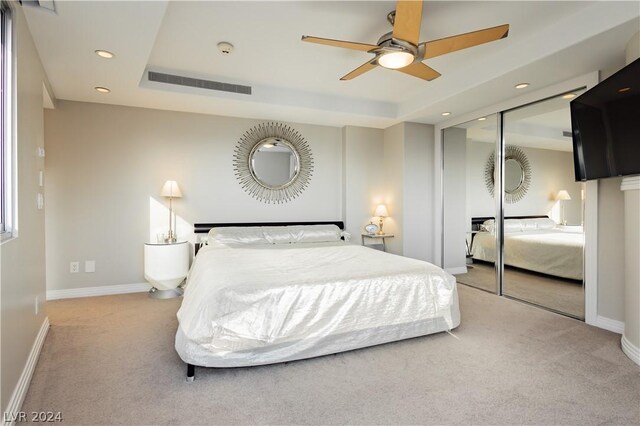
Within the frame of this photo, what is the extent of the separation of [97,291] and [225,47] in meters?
3.30

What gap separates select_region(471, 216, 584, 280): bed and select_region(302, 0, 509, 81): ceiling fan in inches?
89.4

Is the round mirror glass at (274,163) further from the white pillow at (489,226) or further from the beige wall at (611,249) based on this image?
the beige wall at (611,249)

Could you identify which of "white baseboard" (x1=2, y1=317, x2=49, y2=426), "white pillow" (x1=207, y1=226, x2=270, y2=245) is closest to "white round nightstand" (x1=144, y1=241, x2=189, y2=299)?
"white pillow" (x1=207, y1=226, x2=270, y2=245)

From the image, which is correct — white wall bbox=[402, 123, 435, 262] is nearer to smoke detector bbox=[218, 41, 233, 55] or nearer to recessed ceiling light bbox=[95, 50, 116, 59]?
smoke detector bbox=[218, 41, 233, 55]

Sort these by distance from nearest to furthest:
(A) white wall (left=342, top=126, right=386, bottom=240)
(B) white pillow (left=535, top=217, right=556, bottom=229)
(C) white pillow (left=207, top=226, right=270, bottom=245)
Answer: (B) white pillow (left=535, top=217, right=556, bottom=229), (C) white pillow (left=207, top=226, right=270, bottom=245), (A) white wall (left=342, top=126, right=386, bottom=240)

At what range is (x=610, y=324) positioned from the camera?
9.77 feet

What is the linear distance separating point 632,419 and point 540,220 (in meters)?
2.37

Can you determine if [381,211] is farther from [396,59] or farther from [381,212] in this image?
[396,59]

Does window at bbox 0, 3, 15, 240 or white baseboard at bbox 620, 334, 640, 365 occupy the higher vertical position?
window at bbox 0, 3, 15, 240

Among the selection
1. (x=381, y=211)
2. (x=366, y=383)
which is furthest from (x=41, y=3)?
(x=381, y=211)

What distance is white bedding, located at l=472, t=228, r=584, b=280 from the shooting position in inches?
133

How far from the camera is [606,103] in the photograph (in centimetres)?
254

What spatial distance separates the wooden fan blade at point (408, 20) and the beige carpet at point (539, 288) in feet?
9.69

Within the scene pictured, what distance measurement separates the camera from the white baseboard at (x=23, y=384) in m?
1.65
